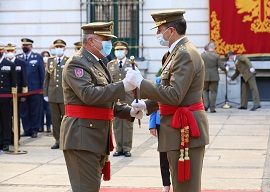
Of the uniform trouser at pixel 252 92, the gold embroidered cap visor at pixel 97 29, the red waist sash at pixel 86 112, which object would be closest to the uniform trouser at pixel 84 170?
the red waist sash at pixel 86 112

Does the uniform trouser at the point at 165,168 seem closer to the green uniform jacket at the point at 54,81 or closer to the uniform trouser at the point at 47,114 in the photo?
the green uniform jacket at the point at 54,81

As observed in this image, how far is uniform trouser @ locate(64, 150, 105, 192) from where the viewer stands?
21.0 feet

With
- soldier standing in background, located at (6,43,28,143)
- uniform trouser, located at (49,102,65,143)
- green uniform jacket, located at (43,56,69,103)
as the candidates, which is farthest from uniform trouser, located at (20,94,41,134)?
uniform trouser, located at (49,102,65,143)

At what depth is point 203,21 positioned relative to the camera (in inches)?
852

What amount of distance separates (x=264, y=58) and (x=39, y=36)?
22.4 ft

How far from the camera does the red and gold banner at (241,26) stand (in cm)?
2097

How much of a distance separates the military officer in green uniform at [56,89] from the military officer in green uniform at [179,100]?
7.37 metres

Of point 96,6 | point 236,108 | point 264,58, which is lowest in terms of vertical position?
point 236,108

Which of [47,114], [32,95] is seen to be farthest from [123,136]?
[47,114]

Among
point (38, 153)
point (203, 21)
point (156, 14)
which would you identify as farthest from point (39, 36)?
point (156, 14)

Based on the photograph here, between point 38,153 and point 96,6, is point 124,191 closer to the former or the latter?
point 38,153

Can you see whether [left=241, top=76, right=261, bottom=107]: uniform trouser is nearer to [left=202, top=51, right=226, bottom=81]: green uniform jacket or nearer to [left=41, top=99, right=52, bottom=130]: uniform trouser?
[left=202, top=51, right=226, bottom=81]: green uniform jacket

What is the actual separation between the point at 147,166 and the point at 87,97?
201 inches

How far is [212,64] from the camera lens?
20.0 meters
